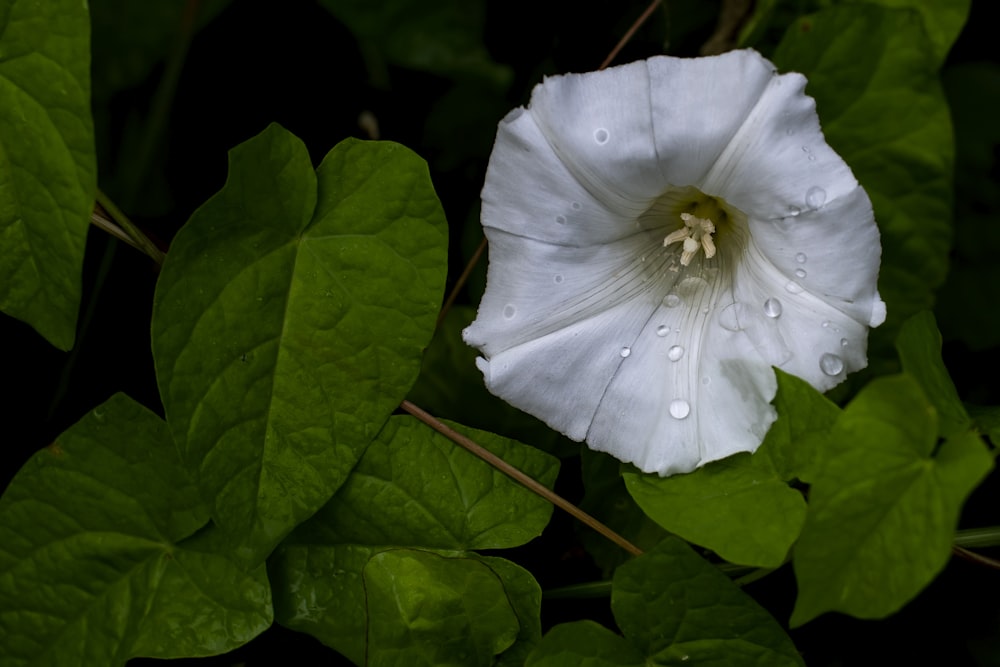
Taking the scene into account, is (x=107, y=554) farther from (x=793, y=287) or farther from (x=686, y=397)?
(x=793, y=287)

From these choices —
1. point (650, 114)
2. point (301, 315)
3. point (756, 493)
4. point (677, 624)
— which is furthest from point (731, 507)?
point (301, 315)

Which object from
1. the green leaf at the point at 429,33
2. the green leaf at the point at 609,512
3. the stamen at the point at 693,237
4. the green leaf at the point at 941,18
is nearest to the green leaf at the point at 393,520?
the green leaf at the point at 609,512

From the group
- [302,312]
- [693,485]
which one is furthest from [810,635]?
[302,312]

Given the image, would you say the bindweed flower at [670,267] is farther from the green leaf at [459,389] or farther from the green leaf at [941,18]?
the green leaf at [941,18]

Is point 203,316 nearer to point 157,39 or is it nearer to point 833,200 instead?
point 157,39

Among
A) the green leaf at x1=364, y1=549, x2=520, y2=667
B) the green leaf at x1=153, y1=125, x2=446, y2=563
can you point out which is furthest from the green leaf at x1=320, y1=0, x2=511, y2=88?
the green leaf at x1=364, y1=549, x2=520, y2=667

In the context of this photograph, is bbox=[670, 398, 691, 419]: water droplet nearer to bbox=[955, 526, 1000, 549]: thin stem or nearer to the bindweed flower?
the bindweed flower
